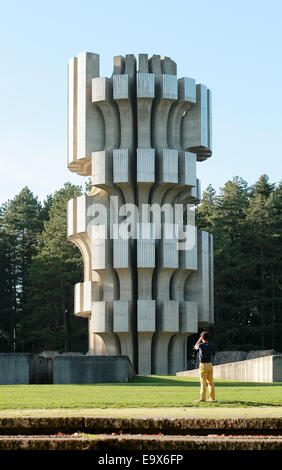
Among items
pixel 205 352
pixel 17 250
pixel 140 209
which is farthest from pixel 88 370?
pixel 17 250

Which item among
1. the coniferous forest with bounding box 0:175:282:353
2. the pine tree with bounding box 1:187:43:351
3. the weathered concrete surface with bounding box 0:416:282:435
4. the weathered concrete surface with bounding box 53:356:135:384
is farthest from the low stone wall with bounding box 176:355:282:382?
the pine tree with bounding box 1:187:43:351

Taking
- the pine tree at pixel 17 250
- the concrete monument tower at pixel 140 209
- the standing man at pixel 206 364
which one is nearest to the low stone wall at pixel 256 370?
the concrete monument tower at pixel 140 209

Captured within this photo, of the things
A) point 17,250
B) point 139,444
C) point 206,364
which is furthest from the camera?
point 17,250

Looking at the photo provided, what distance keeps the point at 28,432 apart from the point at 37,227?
55.8 metres

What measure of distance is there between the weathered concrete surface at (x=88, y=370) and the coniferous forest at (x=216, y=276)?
30.4 meters

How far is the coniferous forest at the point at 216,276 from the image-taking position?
54.6m

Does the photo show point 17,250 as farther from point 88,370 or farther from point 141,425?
point 141,425

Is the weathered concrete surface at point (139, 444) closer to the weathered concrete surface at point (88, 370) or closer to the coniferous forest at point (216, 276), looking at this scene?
the weathered concrete surface at point (88, 370)

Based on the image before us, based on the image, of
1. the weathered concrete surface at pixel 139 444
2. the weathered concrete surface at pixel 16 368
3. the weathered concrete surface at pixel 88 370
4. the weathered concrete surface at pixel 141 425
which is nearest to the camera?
the weathered concrete surface at pixel 139 444

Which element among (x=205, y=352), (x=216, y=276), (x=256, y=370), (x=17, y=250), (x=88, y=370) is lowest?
(x=256, y=370)

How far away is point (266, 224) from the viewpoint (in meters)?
56.9

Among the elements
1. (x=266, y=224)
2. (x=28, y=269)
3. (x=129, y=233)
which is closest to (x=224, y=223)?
(x=266, y=224)

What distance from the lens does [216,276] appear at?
5519 centimetres

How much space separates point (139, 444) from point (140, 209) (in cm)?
3470
